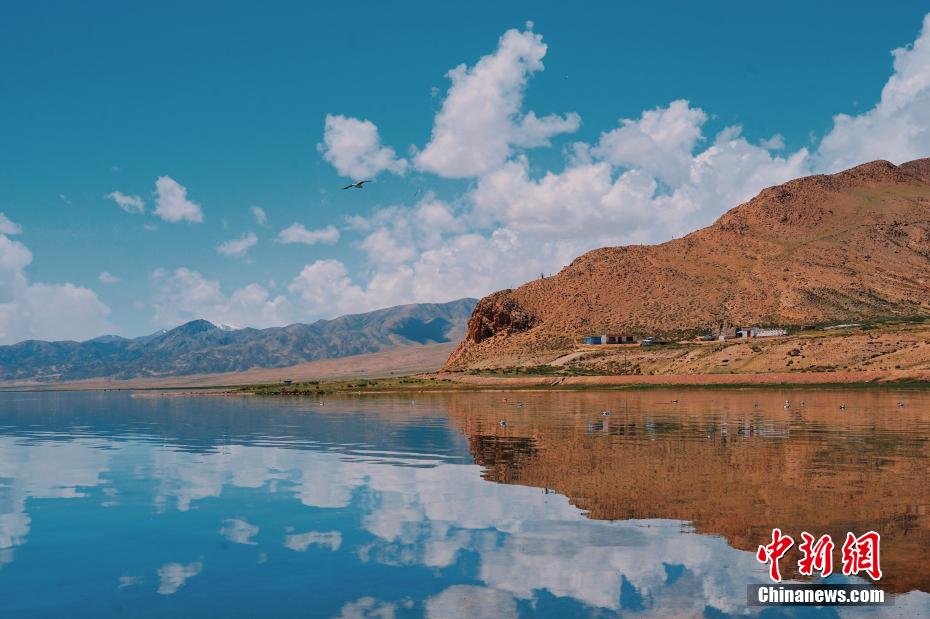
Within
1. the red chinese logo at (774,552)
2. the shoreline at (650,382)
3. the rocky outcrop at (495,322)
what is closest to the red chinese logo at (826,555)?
the red chinese logo at (774,552)

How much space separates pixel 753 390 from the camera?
8569cm

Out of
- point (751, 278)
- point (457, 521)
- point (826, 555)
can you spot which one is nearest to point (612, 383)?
point (751, 278)

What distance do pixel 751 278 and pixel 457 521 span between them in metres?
146

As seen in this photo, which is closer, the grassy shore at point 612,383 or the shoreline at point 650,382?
the shoreline at point 650,382

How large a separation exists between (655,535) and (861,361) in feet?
286

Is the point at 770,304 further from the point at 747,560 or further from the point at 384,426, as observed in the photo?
the point at 747,560

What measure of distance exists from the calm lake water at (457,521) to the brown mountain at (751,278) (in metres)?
105

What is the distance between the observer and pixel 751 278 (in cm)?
15450

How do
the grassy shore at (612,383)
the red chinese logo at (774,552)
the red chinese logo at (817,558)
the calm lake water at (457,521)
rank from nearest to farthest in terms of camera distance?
1. the calm lake water at (457,521)
2. the red chinese logo at (774,552)
3. the red chinese logo at (817,558)
4. the grassy shore at (612,383)

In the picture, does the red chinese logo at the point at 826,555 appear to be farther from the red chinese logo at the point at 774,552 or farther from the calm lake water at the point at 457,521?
the calm lake water at the point at 457,521

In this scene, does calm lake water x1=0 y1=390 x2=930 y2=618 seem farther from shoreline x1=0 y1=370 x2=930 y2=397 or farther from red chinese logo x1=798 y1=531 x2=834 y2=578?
shoreline x1=0 y1=370 x2=930 y2=397

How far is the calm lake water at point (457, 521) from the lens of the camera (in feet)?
44.6

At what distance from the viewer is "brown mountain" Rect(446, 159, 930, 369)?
467 feet

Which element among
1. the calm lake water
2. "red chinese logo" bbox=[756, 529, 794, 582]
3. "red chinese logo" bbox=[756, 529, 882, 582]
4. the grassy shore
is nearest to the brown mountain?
the grassy shore
